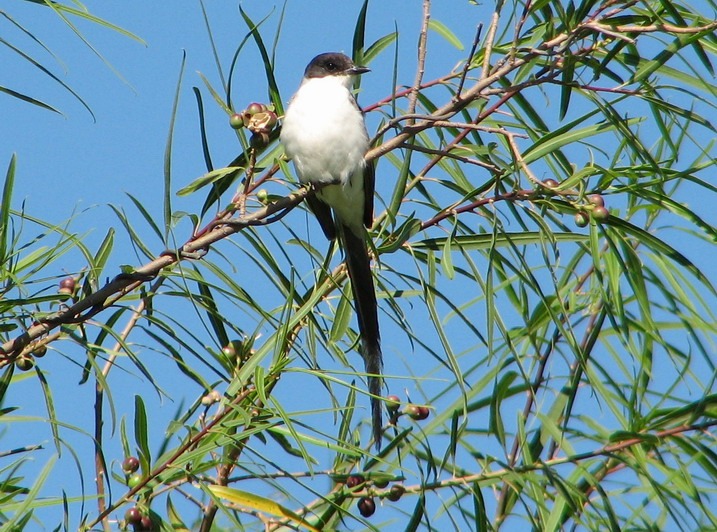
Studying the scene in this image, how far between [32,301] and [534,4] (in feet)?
4.06

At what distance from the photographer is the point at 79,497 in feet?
5.59

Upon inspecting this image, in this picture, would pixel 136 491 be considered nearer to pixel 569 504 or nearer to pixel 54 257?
pixel 54 257

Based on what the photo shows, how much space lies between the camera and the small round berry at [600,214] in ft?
6.22

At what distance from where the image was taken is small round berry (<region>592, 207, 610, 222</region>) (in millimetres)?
1896

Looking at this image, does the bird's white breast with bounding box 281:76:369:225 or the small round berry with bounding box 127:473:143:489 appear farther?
the bird's white breast with bounding box 281:76:369:225

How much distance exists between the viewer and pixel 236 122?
200 cm

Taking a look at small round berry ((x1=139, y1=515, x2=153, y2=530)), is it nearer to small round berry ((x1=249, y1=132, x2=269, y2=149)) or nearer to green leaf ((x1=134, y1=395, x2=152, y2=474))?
green leaf ((x1=134, y1=395, x2=152, y2=474))

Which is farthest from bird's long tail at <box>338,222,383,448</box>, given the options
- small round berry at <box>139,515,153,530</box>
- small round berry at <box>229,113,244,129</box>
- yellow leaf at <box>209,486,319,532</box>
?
small round berry at <box>139,515,153,530</box>

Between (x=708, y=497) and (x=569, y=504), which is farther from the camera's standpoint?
(x=708, y=497)

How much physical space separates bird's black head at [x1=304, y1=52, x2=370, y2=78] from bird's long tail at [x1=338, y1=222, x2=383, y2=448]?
3.06 feet

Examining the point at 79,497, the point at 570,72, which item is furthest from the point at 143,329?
the point at 570,72

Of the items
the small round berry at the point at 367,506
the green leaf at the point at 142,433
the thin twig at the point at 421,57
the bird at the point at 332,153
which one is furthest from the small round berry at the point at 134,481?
the bird at the point at 332,153

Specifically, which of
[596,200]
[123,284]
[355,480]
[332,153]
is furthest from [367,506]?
[332,153]

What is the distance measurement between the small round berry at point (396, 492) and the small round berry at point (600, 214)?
0.67m
